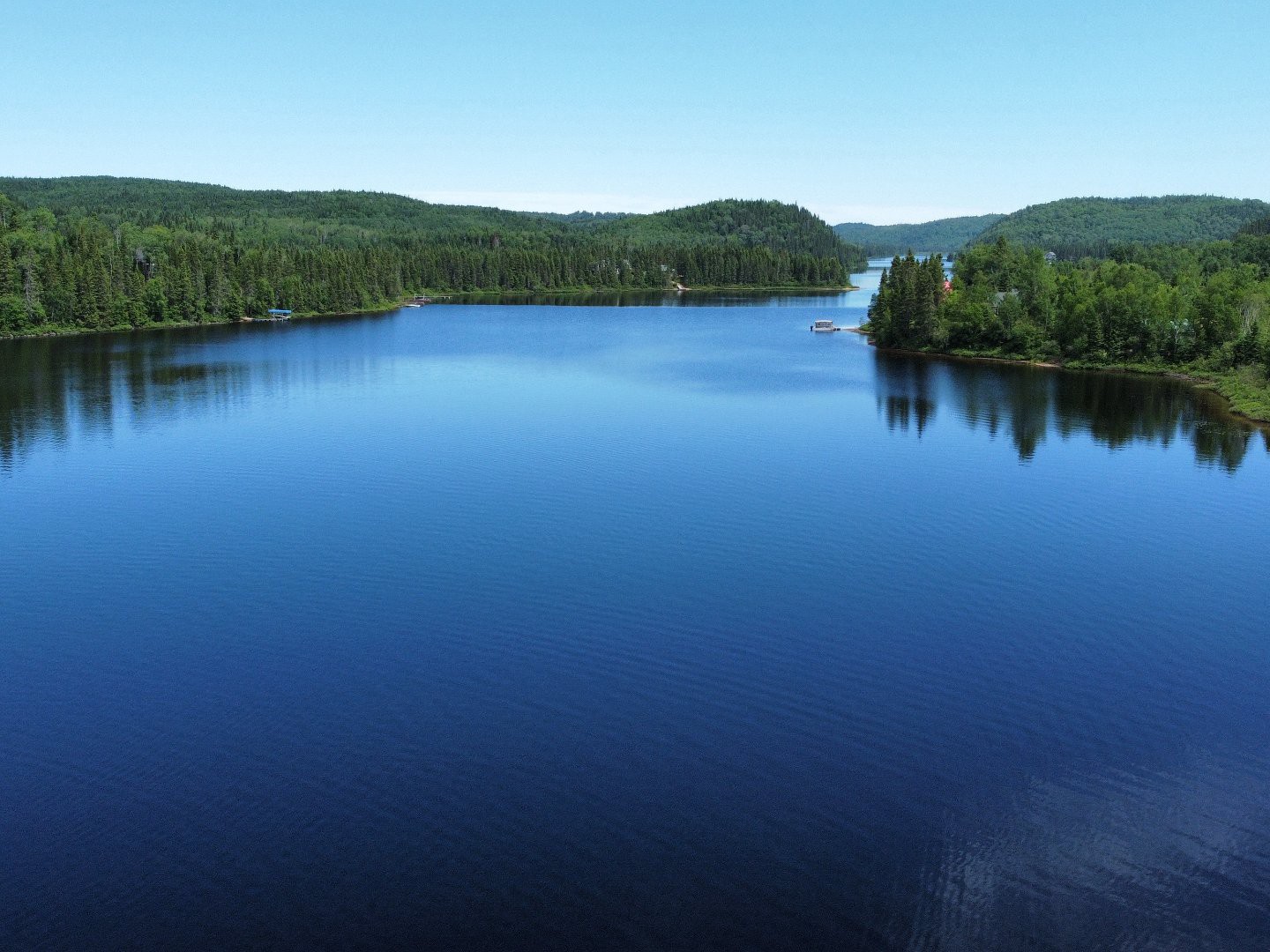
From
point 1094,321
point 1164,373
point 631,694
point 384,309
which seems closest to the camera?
point 631,694

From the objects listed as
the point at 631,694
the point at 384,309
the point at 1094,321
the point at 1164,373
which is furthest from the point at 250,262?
the point at 631,694

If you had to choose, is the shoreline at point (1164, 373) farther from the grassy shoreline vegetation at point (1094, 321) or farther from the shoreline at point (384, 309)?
the shoreline at point (384, 309)

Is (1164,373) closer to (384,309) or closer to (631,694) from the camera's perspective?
(631,694)

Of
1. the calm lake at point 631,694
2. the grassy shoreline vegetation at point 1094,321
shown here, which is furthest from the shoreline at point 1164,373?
the calm lake at point 631,694

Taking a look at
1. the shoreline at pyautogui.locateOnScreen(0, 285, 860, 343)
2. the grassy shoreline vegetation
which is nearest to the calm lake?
the grassy shoreline vegetation

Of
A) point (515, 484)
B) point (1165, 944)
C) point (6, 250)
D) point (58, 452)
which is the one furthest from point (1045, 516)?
point (6, 250)

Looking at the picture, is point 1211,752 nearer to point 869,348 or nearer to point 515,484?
point 515,484
